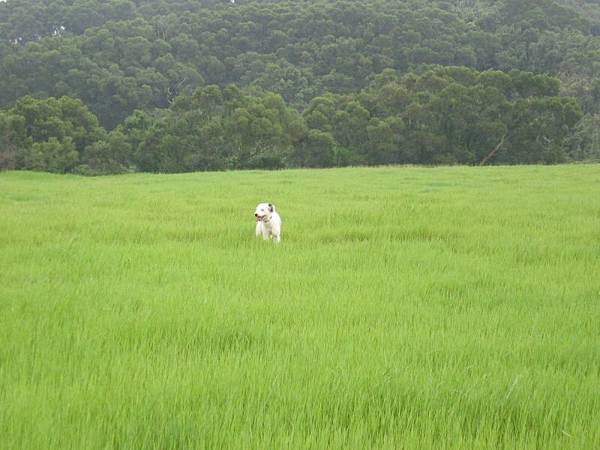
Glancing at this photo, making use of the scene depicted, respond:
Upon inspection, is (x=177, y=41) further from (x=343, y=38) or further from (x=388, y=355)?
(x=388, y=355)

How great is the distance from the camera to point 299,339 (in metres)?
3.89

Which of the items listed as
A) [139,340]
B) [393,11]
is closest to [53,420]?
[139,340]

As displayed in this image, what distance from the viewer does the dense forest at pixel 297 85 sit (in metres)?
45.2

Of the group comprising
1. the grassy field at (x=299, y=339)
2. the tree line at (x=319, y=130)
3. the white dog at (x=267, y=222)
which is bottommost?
the grassy field at (x=299, y=339)

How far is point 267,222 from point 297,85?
195ft

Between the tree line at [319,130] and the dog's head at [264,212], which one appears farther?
the tree line at [319,130]

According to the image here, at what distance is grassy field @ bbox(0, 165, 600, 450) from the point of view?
264cm

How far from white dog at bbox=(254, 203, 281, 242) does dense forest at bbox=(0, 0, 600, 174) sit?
36.6m

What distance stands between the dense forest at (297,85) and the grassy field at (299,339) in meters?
37.5

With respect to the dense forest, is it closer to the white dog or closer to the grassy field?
the white dog

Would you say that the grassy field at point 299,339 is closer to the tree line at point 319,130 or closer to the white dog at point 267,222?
the white dog at point 267,222

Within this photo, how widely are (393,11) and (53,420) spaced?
82.0 meters

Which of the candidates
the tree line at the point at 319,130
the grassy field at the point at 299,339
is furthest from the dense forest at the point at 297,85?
the grassy field at the point at 299,339

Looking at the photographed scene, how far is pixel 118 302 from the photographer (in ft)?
15.7
